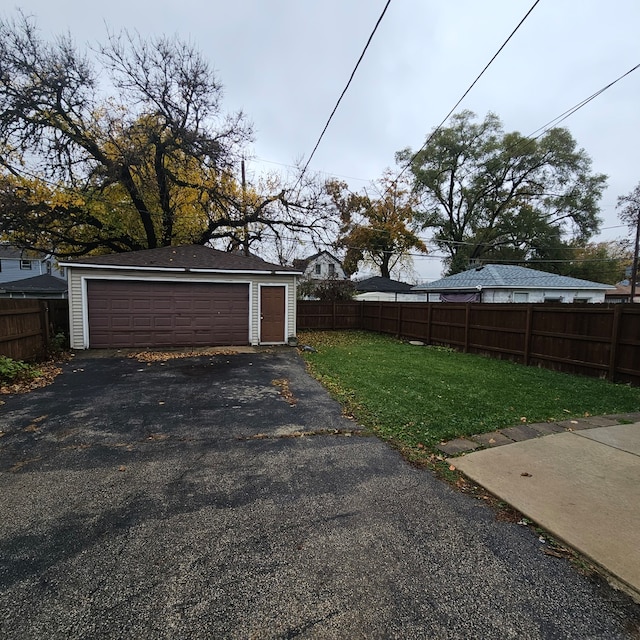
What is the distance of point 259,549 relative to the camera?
7.18ft

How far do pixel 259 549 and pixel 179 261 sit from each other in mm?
10790

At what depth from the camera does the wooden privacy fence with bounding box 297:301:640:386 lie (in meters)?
6.75

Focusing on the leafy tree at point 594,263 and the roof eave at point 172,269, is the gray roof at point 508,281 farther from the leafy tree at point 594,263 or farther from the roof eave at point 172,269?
the leafy tree at point 594,263

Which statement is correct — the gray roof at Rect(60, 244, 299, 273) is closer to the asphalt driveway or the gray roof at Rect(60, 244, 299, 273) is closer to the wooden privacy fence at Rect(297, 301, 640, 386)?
the wooden privacy fence at Rect(297, 301, 640, 386)

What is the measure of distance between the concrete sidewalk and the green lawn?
0.62 metres

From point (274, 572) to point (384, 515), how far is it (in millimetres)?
921

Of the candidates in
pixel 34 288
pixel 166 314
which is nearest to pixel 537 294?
pixel 166 314

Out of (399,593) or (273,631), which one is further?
→ (399,593)

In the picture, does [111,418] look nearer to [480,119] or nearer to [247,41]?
[247,41]

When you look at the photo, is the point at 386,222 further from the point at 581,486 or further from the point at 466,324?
the point at 581,486

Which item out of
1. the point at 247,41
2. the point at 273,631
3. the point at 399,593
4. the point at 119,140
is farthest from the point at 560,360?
the point at 119,140

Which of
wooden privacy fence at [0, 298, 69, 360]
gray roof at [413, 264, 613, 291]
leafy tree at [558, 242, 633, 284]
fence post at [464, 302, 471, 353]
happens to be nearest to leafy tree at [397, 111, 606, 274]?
leafy tree at [558, 242, 633, 284]

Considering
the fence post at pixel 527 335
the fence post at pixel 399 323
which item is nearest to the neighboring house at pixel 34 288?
the fence post at pixel 399 323

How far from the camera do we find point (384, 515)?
256cm
